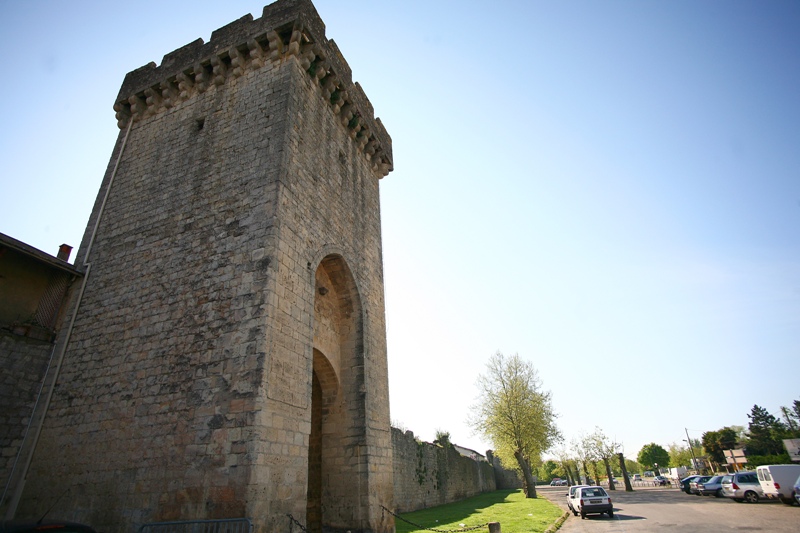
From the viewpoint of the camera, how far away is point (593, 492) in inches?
630

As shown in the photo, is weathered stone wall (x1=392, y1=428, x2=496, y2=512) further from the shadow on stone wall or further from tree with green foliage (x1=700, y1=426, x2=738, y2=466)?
tree with green foliage (x1=700, y1=426, x2=738, y2=466)

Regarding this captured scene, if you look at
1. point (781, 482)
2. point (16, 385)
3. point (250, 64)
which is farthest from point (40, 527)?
point (781, 482)

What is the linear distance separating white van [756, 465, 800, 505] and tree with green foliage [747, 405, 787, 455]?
42148 millimetres

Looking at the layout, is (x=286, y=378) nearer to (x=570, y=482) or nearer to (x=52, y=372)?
(x=52, y=372)

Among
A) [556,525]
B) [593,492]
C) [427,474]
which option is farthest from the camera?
[427,474]

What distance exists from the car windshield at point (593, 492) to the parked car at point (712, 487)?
11.5m

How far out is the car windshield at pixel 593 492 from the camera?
15676mm

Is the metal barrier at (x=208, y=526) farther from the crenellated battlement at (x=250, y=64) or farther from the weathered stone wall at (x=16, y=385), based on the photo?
the crenellated battlement at (x=250, y=64)

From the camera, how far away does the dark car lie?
3.85m

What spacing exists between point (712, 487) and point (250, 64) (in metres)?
29.5

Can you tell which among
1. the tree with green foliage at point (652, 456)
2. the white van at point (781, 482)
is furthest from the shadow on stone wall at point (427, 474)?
the tree with green foliage at point (652, 456)

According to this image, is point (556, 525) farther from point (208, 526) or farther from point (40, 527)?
point (40, 527)

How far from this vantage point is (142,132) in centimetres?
1095

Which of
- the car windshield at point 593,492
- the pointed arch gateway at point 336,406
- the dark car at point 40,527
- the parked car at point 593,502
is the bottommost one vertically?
the parked car at point 593,502
